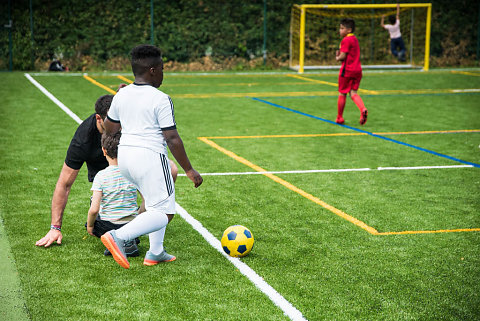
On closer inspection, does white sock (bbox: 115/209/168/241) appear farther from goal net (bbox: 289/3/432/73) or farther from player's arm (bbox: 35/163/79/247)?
goal net (bbox: 289/3/432/73)

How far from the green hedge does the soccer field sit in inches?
426

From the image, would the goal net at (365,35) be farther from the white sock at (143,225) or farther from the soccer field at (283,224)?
the white sock at (143,225)

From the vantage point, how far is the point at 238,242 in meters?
4.88

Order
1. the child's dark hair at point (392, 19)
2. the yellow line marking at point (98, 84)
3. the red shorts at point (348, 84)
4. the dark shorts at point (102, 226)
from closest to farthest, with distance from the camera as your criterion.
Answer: the dark shorts at point (102, 226) < the red shorts at point (348, 84) < the yellow line marking at point (98, 84) < the child's dark hair at point (392, 19)

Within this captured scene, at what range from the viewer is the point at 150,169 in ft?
14.2

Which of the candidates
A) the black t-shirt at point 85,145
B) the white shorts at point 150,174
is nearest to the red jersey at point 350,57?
the black t-shirt at point 85,145

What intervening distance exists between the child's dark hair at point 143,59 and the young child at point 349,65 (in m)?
7.58

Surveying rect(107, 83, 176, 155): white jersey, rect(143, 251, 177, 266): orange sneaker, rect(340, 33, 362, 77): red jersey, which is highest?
rect(340, 33, 362, 77): red jersey

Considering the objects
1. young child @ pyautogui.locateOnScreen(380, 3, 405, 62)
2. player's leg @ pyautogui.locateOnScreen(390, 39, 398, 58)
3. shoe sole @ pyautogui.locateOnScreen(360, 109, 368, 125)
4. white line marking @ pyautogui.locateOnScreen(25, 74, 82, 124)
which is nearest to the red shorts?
shoe sole @ pyautogui.locateOnScreen(360, 109, 368, 125)

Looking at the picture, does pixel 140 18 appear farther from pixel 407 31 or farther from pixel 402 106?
pixel 402 106

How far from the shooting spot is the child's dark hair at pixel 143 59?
4.32m

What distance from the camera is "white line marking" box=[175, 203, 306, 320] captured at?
155 inches

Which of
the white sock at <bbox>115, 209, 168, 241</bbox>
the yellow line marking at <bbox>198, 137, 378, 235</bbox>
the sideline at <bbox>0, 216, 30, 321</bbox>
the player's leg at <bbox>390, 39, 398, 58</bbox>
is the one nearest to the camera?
the sideline at <bbox>0, 216, 30, 321</bbox>

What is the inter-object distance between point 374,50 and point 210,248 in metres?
21.8
